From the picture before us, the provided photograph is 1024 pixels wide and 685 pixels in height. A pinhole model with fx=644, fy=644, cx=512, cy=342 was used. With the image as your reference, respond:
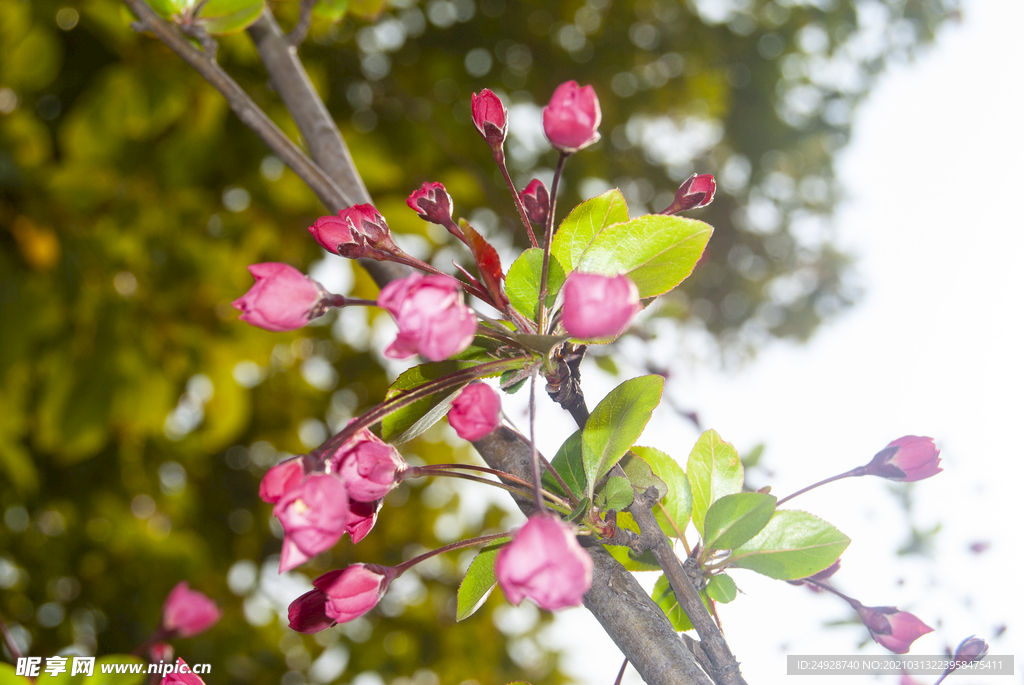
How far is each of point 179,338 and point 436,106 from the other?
88 centimetres

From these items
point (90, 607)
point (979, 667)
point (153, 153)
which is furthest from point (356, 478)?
point (90, 607)

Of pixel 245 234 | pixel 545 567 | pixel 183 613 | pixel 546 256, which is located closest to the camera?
pixel 545 567

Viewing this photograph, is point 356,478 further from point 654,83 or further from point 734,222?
point 734,222

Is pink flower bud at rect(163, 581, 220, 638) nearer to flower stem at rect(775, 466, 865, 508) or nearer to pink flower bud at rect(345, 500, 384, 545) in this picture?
pink flower bud at rect(345, 500, 384, 545)

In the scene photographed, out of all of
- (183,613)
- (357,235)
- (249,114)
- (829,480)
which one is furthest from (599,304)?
(183,613)

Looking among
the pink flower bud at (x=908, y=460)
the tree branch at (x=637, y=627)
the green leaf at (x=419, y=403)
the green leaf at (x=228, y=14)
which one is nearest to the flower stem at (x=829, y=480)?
the pink flower bud at (x=908, y=460)

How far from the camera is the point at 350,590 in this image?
0.35 metres

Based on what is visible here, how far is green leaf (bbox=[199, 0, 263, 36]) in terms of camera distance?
1.80 feet

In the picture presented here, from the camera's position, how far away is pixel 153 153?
140cm

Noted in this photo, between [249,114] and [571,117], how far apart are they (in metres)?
0.35

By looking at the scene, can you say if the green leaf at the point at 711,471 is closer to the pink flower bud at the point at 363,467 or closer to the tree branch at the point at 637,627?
the tree branch at the point at 637,627

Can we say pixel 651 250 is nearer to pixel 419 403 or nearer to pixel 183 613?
pixel 419 403

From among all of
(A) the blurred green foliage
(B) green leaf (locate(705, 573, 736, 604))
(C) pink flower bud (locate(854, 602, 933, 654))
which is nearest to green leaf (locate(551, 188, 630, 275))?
(B) green leaf (locate(705, 573, 736, 604))

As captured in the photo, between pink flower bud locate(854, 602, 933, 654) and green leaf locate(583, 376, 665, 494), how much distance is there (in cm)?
25
